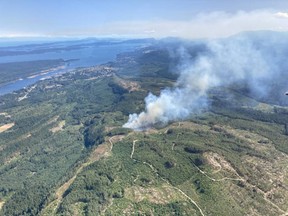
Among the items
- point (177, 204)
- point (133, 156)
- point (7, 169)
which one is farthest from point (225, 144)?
point (7, 169)

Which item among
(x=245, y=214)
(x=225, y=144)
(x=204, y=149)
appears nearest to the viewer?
(x=245, y=214)

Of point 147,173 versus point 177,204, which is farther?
point 147,173

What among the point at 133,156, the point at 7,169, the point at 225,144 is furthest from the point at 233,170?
the point at 7,169

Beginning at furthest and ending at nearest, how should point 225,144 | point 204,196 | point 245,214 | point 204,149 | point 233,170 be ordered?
point 225,144 → point 204,149 → point 233,170 → point 204,196 → point 245,214

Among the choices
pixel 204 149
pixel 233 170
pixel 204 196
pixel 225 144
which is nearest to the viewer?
pixel 204 196

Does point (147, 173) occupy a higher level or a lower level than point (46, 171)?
higher

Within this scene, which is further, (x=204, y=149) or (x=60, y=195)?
(x=204, y=149)

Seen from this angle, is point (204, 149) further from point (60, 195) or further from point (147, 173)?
point (60, 195)

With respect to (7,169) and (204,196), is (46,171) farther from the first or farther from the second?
(204,196)

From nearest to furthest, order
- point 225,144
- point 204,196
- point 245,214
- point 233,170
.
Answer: point 245,214
point 204,196
point 233,170
point 225,144
